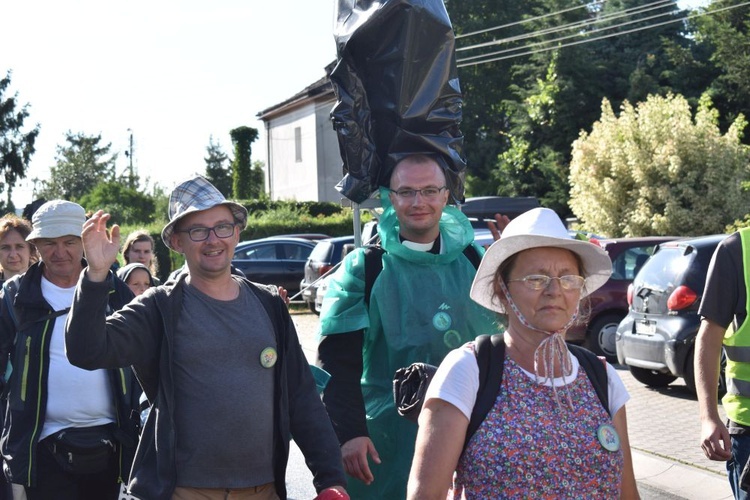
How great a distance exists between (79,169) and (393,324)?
9491 cm

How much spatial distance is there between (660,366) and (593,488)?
831 centimetres

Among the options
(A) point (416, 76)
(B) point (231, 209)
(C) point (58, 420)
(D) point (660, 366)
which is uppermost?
(A) point (416, 76)

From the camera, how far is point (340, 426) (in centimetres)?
394

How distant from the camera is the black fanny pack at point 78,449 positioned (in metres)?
4.61

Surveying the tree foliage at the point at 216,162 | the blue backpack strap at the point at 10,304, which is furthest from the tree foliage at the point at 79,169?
the blue backpack strap at the point at 10,304

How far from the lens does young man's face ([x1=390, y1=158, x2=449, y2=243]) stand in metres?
4.13

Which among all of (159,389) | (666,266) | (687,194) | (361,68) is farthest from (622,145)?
(159,389)

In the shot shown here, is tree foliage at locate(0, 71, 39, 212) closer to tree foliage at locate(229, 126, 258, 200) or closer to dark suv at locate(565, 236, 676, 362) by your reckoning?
tree foliage at locate(229, 126, 258, 200)

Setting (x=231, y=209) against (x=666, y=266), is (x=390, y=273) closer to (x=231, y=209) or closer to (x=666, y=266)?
(x=231, y=209)

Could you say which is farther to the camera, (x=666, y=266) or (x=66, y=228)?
(x=666, y=266)

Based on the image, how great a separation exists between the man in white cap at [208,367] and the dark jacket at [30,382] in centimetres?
112

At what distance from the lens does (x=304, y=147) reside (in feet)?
163

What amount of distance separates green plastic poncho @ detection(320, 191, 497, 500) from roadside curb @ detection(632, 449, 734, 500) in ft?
12.5

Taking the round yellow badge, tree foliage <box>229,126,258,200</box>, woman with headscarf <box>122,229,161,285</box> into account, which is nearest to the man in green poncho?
the round yellow badge
